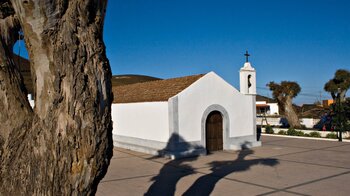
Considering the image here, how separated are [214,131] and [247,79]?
3644 millimetres

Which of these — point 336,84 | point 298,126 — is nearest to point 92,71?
point 298,126

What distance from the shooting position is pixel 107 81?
11.1ft

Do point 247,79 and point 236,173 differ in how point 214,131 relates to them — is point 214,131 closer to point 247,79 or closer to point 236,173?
point 247,79

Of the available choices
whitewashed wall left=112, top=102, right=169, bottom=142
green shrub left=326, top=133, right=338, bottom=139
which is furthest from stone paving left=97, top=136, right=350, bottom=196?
green shrub left=326, top=133, right=338, bottom=139

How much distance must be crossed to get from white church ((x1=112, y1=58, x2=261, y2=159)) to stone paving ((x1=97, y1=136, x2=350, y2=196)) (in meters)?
0.79

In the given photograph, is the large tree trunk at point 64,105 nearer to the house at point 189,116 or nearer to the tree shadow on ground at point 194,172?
the tree shadow on ground at point 194,172

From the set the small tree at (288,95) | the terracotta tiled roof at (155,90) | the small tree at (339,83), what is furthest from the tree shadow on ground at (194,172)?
the small tree at (339,83)

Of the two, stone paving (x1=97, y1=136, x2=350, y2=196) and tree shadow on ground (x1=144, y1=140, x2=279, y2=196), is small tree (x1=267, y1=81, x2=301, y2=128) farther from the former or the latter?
tree shadow on ground (x1=144, y1=140, x2=279, y2=196)

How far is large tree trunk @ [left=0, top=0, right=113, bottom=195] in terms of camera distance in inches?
122

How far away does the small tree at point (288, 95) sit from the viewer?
25.4 meters

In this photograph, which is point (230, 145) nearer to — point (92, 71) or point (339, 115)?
point (339, 115)

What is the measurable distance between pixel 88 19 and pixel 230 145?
44.4 ft

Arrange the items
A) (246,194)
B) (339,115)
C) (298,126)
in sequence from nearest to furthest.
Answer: (246,194)
(339,115)
(298,126)

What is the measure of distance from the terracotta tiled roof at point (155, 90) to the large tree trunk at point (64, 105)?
1103 cm
